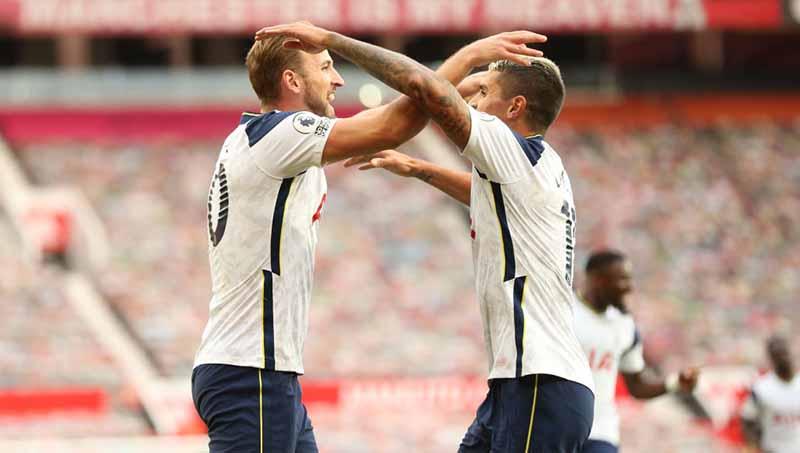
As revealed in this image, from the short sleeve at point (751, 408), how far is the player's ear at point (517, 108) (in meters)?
6.60

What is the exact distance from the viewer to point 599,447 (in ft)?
26.0

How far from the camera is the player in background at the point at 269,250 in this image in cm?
511

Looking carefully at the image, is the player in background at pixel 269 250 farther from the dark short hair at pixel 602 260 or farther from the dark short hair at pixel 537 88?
the dark short hair at pixel 602 260

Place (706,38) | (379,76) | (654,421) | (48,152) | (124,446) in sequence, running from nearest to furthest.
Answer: (379,76), (124,446), (654,421), (48,152), (706,38)

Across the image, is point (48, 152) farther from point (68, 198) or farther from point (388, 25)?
point (388, 25)

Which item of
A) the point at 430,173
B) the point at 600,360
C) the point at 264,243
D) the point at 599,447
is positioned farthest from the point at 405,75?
the point at 600,360

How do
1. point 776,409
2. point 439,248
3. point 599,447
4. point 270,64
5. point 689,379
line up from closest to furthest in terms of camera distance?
point 270,64 < point 689,379 < point 599,447 < point 776,409 < point 439,248

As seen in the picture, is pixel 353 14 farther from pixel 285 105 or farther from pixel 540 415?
pixel 540 415

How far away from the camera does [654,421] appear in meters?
17.5

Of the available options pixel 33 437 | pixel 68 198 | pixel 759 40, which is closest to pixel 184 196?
pixel 68 198

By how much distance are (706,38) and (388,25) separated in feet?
27.6

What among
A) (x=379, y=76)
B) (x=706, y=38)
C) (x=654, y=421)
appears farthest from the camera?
(x=706, y=38)

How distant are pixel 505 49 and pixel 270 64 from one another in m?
0.97

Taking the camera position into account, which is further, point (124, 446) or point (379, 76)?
point (124, 446)
